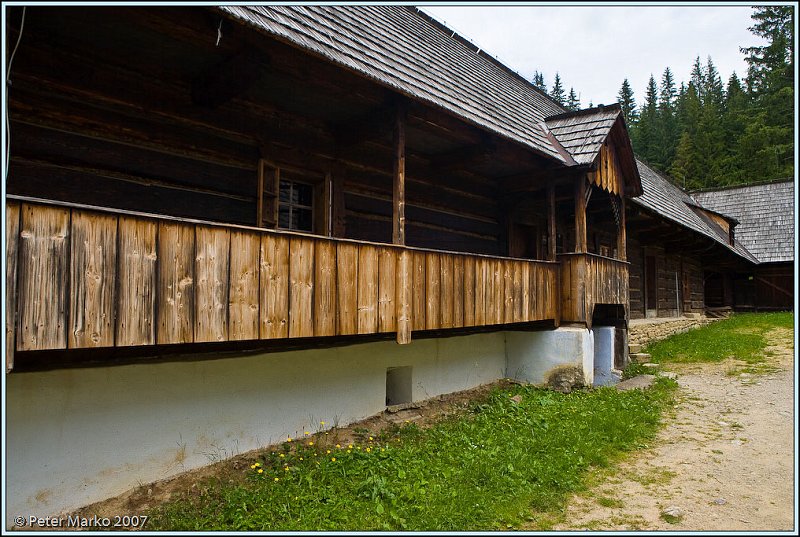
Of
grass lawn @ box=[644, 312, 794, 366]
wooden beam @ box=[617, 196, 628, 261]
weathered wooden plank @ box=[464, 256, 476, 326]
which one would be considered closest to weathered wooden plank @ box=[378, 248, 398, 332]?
weathered wooden plank @ box=[464, 256, 476, 326]

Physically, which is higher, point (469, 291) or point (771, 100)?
point (771, 100)

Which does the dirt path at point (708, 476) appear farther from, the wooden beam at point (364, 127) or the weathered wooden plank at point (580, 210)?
the wooden beam at point (364, 127)

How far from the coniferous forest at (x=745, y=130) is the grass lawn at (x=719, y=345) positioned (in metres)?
17.0

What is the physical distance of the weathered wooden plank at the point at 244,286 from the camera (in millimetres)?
→ 4102

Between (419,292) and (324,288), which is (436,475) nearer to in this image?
(419,292)

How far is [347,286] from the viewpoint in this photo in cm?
499

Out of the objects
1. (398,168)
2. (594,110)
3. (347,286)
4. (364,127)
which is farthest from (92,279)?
(594,110)

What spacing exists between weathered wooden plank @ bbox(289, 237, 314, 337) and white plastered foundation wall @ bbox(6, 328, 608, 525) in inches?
35.8

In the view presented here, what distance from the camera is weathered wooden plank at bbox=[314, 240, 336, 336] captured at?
15.5 feet

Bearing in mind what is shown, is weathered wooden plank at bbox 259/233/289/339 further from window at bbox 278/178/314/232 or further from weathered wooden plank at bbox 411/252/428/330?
window at bbox 278/178/314/232

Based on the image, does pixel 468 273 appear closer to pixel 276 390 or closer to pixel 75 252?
pixel 276 390

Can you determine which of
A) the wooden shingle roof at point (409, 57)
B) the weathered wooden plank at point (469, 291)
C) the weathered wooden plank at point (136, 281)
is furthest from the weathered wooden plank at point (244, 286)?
the weathered wooden plank at point (469, 291)

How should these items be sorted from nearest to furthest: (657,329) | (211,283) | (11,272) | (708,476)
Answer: (11,272), (211,283), (708,476), (657,329)

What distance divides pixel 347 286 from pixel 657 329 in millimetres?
14060
